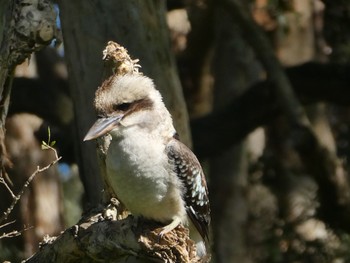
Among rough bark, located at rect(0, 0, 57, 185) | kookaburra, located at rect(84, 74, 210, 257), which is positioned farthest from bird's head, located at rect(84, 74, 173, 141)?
rough bark, located at rect(0, 0, 57, 185)

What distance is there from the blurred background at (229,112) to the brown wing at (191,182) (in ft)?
5.57

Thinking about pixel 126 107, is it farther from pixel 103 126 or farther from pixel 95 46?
pixel 95 46

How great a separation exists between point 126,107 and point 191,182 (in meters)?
0.53

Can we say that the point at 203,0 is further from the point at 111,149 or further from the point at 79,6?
the point at 111,149

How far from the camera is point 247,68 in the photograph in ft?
35.4

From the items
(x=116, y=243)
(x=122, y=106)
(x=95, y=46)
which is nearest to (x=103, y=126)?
(x=122, y=106)

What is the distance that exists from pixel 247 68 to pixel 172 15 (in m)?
0.98

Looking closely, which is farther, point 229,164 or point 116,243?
point 229,164

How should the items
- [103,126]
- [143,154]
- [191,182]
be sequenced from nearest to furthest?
[103,126]
[143,154]
[191,182]

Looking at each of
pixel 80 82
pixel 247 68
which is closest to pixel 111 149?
pixel 80 82

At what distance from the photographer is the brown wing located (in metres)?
5.34

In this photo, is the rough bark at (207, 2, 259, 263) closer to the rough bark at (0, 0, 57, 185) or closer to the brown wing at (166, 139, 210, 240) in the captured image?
the brown wing at (166, 139, 210, 240)

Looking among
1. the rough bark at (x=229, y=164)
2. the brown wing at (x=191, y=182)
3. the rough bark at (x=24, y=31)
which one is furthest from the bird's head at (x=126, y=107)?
the rough bark at (x=229, y=164)

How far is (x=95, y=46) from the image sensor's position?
729cm
